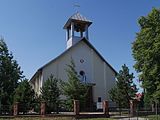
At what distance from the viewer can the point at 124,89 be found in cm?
3788

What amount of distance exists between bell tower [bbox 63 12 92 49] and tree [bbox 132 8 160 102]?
38.5 feet

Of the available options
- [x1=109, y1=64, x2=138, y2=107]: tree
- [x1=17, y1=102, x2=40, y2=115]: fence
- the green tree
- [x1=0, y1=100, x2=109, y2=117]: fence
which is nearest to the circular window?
[x1=109, y1=64, x2=138, y2=107]: tree

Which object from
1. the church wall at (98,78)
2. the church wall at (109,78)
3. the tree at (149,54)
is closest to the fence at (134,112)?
the tree at (149,54)

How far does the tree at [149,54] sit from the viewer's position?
1213 inches

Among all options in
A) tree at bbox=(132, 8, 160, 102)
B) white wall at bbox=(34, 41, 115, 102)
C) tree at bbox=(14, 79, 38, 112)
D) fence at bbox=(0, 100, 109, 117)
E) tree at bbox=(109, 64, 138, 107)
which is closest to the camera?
fence at bbox=(0, 100, 109, 117)

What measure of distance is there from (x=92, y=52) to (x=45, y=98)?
40.8 feet

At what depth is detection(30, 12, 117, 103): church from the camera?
41125mm

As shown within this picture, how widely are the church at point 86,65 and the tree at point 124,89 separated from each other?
3.44m

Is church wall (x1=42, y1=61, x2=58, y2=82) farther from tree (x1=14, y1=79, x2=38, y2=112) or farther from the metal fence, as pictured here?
the metal fence

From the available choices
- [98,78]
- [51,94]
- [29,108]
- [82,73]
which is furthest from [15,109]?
[98,78]

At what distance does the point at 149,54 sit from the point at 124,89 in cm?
827

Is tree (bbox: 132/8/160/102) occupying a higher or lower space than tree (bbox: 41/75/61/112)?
higher

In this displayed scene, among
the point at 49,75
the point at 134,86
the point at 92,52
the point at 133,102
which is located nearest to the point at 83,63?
the point at 92,52

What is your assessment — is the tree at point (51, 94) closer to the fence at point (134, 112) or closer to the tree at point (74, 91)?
the tree at point (74, 91)
